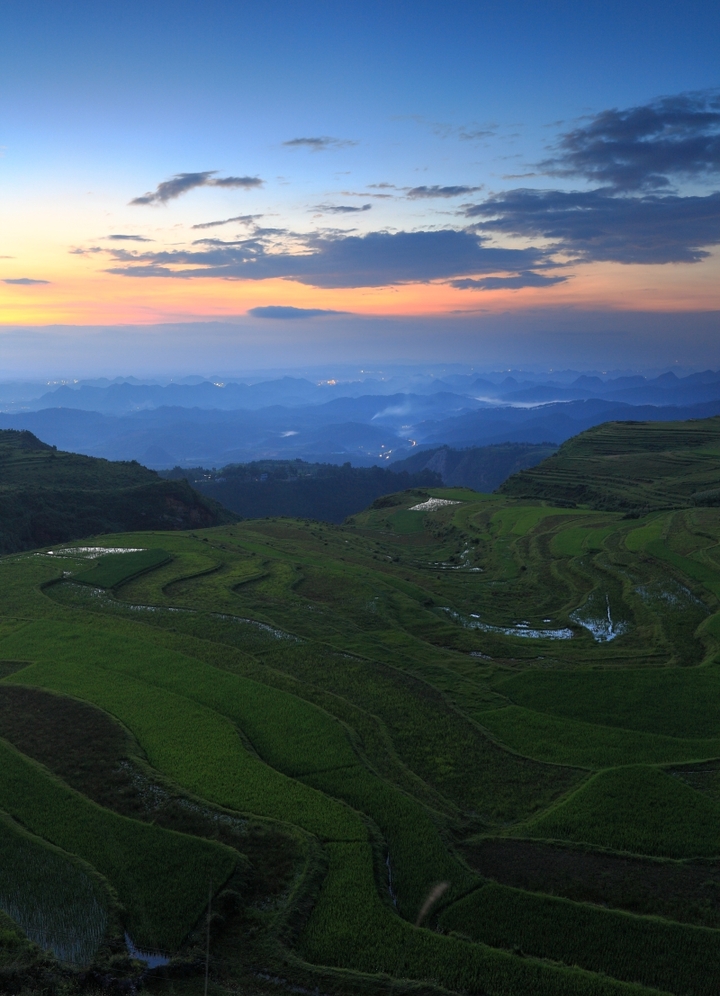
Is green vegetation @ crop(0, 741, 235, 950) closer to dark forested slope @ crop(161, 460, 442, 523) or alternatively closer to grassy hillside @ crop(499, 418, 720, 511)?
grassy hillside @ crop(499, 418, 720, 511)

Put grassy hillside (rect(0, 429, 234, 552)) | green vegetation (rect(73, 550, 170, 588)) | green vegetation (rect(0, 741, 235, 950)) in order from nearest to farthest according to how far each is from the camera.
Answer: green vegetation (rect(0, 741, 235, 950)) → green vegetation (rect(73, 550, 170, 588)) → grassy hillside (rect(0, 429, 234, 552))

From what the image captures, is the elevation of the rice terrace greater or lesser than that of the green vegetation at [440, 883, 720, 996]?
greater

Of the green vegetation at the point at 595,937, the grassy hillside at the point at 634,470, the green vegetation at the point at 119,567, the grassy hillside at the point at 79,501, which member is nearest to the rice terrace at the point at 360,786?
the green vegetation at the point at 595,937

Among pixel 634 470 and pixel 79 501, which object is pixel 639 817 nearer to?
pixel 79 501

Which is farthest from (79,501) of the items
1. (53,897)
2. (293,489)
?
(293,489)

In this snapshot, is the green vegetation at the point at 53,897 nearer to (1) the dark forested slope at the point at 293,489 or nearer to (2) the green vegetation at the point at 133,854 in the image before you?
(2) the green vegetation at the point at 133,854

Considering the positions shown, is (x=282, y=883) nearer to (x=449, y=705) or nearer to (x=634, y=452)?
(x=449, y=705)

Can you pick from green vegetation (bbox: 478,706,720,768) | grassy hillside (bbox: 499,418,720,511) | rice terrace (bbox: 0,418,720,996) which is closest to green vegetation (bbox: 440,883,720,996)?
rice terrace (bbox: 0,418,720,996)

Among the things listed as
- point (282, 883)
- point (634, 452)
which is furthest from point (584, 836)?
point (634, 452)
